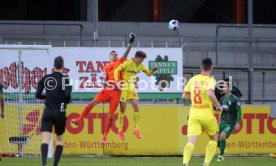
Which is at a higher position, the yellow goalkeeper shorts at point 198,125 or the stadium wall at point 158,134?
the yellow goalkeeper shorts at point 198,125

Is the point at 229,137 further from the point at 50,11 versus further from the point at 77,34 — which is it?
the point at 50,11

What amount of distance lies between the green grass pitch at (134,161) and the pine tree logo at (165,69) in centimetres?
292

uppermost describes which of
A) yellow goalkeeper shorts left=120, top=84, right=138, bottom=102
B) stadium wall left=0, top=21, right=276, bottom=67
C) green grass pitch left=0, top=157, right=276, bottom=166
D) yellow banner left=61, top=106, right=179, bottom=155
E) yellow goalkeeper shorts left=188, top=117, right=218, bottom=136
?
stadium wall left=0, top=21, right=276, bottom=67

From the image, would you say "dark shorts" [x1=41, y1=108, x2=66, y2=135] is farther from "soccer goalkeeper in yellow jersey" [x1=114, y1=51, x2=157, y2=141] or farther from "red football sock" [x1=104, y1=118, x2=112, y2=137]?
"red football sock" [x1=104, y1=118, x2=112, y2=137]

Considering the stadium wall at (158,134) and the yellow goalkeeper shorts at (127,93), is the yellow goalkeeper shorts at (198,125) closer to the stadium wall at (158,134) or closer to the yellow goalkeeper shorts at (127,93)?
the yellow goalkeeper shorts at (127,93)

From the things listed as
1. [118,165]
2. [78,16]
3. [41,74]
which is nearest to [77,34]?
[78,16]

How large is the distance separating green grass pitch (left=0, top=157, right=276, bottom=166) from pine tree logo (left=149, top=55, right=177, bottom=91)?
2.92 metres

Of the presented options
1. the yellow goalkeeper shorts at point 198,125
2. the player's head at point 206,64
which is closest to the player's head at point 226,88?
the yellow goalkeeper shorts at point 198,125

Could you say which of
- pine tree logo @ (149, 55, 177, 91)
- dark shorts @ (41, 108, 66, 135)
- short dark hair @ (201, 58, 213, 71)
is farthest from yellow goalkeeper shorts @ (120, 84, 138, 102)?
short dark hair @ (201, 58, 213, 71)

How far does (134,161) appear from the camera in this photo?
72.7 feet

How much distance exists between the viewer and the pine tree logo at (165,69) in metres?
25.8

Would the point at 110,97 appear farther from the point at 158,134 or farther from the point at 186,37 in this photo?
the point at 186,37

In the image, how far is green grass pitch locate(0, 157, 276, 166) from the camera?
68.2ft

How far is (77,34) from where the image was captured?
31766 millimetres
